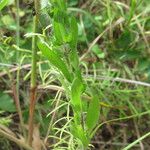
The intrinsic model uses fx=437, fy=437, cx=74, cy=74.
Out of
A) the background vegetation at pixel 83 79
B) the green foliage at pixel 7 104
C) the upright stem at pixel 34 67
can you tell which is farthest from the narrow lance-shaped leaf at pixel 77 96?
the green foliage at pixel 7 104

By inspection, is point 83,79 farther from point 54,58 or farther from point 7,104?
point 7,104

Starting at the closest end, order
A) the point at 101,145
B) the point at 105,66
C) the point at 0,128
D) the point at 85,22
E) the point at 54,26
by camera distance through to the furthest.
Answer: the point at 54,26 → the point at 0,128 → the point at 101,145 → the point at 105,66 → the point at 85,22

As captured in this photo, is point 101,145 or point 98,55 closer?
point 101,145

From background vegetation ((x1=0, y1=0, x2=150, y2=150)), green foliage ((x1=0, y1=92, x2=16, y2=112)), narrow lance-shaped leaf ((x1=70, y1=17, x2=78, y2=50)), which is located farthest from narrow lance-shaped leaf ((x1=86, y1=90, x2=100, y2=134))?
green foliage ((x1=0, y1=92, x2=16, y2=112))

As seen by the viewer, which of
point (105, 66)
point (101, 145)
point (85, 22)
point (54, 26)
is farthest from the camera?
point (85, 22)

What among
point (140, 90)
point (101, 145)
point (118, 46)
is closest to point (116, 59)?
point (118, 46)

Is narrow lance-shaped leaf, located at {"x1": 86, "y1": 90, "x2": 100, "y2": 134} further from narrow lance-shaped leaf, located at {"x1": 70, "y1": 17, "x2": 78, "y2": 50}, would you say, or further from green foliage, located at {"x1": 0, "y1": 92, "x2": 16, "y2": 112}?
green foliage, located at {"x1": 0, "y1": 92, "x2": 16, "y2": 112}

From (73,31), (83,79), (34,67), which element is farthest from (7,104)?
(73,31)

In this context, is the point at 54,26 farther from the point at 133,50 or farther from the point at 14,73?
the point at 133,50
